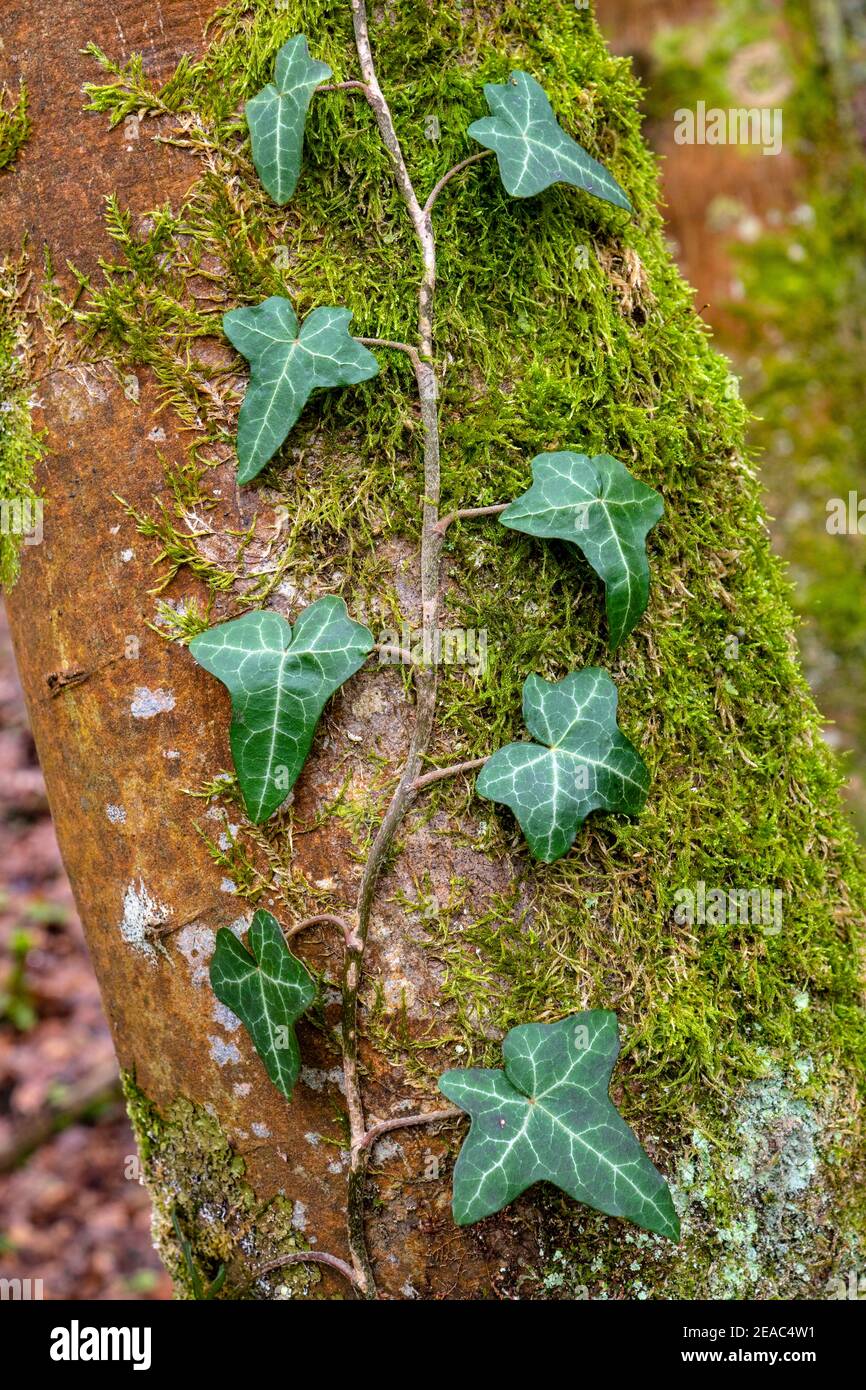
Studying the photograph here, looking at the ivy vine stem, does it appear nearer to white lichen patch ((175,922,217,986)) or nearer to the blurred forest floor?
white lichen patch ((175,922,217,986))

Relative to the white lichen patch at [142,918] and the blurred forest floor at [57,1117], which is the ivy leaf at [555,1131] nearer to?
the white lichen patch at [142,918]

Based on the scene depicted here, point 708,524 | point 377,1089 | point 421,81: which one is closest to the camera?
point 377,1089

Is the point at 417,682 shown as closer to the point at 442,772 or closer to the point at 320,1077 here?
the point at 442,772

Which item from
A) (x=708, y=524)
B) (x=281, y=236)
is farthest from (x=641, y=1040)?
(x=281, y=236)

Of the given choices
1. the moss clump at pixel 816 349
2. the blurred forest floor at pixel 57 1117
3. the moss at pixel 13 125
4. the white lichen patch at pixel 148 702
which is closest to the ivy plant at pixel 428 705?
the white lichen patch at pixel 148 702

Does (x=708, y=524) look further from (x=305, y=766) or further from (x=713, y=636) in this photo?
→ (x=305, y=766)

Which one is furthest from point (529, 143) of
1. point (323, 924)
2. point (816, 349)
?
point (816, 349)
